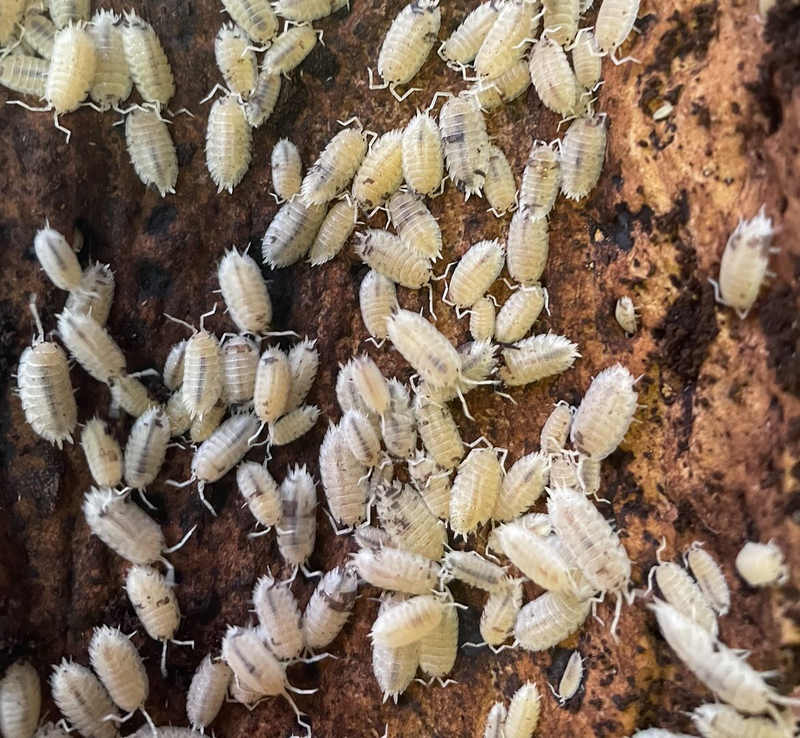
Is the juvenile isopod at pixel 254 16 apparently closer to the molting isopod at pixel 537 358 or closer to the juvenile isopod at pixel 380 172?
the juvenile isopod at pixel 380 172

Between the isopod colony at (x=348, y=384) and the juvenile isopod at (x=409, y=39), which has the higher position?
the juvenile isopod at (x=409, y=39)

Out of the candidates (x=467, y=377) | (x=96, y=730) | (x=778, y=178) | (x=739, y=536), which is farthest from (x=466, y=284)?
(x=96, y=730)

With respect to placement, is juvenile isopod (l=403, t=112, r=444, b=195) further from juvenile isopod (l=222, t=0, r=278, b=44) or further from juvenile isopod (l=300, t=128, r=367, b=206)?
juvenile isopod (l=222, t=0, r=278, b=44)

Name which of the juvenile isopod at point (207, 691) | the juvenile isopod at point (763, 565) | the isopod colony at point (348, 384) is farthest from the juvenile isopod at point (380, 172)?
the juvenile isopod at point (207, 691)

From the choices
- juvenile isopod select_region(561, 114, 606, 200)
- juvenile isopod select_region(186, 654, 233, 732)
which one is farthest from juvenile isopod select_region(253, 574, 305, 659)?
juvenile isopod select_region(561, 114, 606, 200)

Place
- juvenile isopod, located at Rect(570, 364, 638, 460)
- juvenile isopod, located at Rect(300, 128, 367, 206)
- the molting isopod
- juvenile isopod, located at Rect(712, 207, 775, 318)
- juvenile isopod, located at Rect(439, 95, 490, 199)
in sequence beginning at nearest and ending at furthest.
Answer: juvenile isopod, located at Rect(712, 207, 775, 318) < juvenile isopod, located at Rect(570, 364, 638, 460) < the molting isopod < juvenile isopod, located at Rect(439, 95, 490, 199) < juvenile isopod, located at Rect(300, 128, 367, 206)

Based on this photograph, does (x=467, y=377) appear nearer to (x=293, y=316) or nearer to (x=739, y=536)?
(x=293, y=316)

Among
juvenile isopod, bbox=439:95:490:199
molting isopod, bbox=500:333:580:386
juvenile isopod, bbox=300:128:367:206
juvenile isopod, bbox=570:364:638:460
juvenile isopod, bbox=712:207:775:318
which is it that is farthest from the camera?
juvenile isopod, bbox=300:128:367:206
